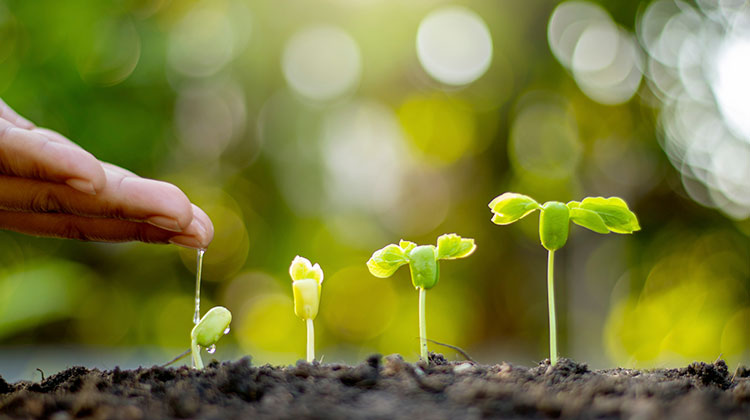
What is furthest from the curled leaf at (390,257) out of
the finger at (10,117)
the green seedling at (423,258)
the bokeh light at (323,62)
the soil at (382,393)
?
the bokeh light at (323,62)

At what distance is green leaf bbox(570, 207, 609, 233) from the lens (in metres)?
0.59

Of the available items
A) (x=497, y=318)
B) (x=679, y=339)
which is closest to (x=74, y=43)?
(x=497, y=318)

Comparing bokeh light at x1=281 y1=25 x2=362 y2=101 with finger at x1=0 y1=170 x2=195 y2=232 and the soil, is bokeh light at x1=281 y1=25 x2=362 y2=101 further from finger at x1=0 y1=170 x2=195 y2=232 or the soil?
the soil

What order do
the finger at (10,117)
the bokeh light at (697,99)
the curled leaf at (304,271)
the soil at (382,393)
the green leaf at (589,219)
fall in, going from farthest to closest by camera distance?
the bokeh light at (697,99) < the finger at (10,117) < the curled leaf at (304,271) < the green leaf at (589,219) < the soil at (382,393)

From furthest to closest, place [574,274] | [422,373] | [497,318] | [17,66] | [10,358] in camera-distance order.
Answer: [497,318]
[574,274]
[17,66]
[10,358]
[422,373]

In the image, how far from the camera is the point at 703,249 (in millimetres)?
3268

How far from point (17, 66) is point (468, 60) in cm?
296

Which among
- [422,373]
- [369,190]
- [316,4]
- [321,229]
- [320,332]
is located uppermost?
[316,4]

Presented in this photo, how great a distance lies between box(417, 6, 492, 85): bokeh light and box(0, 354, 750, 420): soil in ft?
11.9

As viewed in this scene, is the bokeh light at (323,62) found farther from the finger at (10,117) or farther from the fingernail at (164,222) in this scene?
the fingernail at (164,222)

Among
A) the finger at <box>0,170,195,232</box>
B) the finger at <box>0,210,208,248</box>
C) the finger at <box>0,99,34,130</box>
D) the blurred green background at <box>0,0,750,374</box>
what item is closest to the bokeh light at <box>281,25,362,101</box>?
the blurred green background at <box>0,0,750,374</box>

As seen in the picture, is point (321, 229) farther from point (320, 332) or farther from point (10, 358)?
point (10, 358)

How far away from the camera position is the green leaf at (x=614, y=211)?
2.00 ft

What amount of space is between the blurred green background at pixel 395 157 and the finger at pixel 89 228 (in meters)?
2.36
